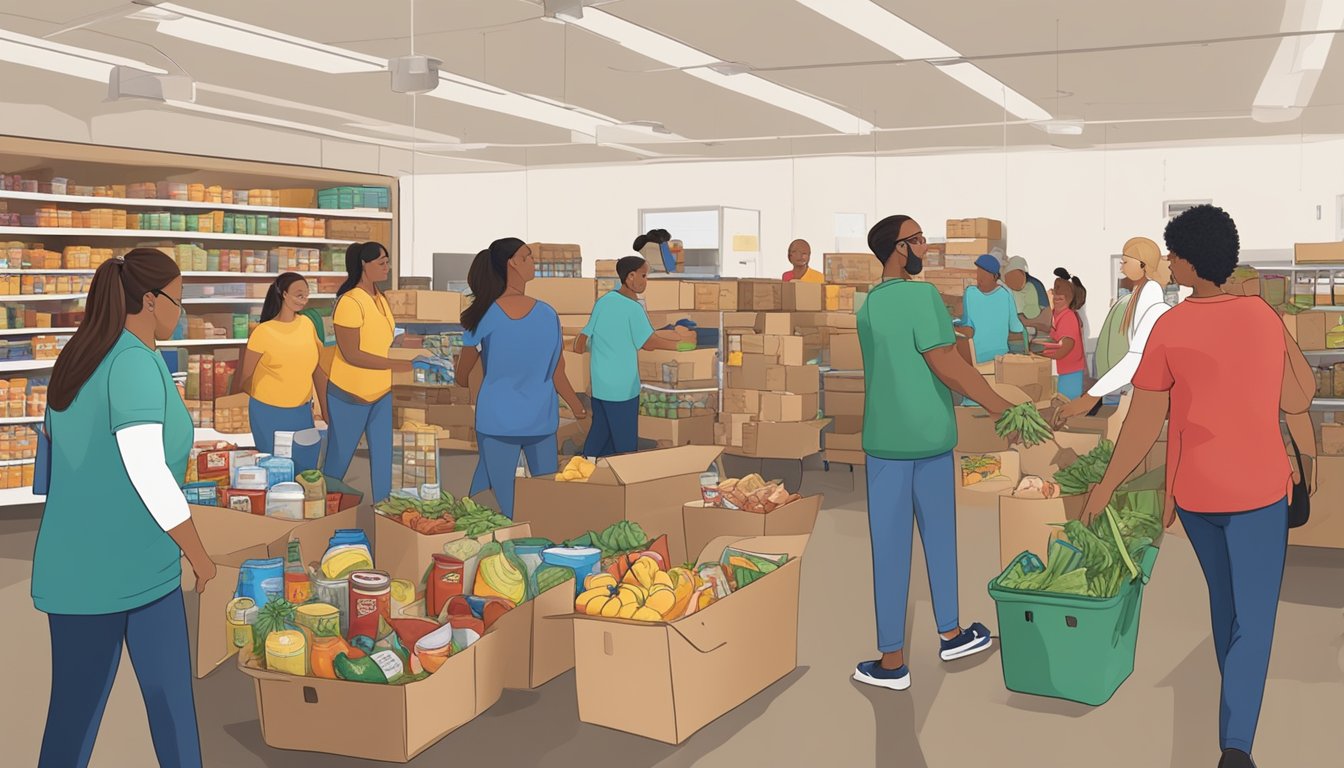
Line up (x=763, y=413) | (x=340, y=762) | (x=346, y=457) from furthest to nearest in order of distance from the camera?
(x=763, y=413), (x=346, y=457), (x=340, y=762)

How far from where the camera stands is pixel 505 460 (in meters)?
5.54

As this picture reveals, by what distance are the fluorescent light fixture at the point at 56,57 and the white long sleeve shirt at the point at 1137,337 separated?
26.0ft

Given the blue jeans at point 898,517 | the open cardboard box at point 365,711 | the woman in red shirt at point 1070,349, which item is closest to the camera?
the open cardboard box at point 365,711

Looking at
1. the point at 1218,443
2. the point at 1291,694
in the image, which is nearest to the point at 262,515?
the point at 1218,443

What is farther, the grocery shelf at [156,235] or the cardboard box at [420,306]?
the cardboard box at [420,306]

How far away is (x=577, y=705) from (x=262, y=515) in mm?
1693

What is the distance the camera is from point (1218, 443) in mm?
3244

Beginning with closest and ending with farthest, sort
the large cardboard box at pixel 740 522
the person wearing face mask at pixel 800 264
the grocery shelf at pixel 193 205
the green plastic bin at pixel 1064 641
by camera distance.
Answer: the green plastic bin at pixel 1064 641
the large cardboard box at pixel 740 522
the grocery shelf at pixel 193 205
the person wearing face mask at pixel 800 264

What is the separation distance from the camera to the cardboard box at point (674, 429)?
8875 mm

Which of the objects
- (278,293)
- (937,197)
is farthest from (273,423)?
(937,197)

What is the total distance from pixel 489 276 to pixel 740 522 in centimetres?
161

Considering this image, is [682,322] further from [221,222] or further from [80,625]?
[80,625]

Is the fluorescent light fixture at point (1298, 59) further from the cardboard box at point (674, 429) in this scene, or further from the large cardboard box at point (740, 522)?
the large cardboard box at point (740, 522)

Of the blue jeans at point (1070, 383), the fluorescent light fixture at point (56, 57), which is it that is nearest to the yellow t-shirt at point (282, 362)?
the fluorescent light fixture at point (56, 57)
